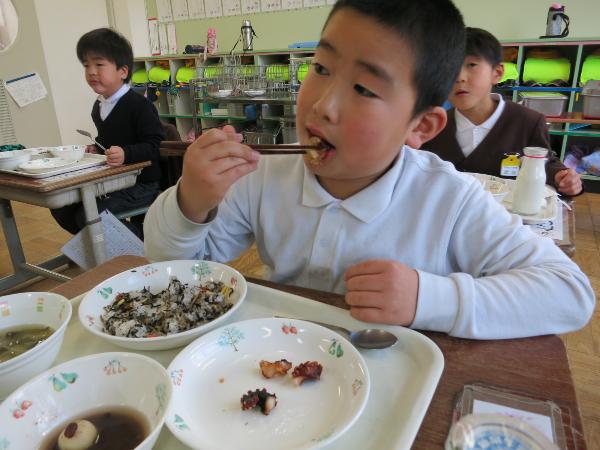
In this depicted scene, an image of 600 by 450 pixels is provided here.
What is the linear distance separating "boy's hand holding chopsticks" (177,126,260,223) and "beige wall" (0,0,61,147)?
4.57m

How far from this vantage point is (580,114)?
344 centimetres

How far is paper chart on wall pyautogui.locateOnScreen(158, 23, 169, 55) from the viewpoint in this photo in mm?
5316

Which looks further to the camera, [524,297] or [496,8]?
[496,8]

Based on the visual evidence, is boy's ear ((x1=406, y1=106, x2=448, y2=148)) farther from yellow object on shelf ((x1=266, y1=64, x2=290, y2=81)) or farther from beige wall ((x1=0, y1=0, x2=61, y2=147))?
beige wall ((x1=0, y1=0, x2=61, y2=147))

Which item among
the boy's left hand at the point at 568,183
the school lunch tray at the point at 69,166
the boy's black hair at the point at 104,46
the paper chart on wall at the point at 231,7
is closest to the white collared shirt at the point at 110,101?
the boy's black hair at the point at 104,46

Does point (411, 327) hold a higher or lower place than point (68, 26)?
lower

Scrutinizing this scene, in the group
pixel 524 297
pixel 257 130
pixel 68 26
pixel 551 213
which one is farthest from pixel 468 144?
pixel 68 26

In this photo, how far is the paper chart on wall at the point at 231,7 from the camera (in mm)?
4812

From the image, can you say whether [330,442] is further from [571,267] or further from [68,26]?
[68,26]

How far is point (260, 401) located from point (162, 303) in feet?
0.95

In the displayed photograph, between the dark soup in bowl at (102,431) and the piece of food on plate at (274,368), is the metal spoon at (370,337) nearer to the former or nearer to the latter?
the piece of food on plate at (274,368)

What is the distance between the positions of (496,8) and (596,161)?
4.91 feet

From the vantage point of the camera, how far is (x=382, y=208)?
35.7 inches

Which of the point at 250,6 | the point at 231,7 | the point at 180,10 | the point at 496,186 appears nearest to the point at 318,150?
the point at 496,186
